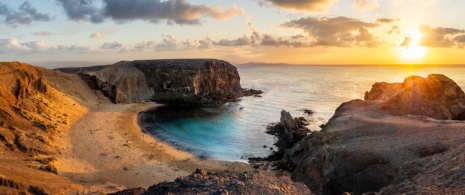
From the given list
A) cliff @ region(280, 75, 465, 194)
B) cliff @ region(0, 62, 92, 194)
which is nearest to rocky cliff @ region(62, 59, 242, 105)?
cliff @ region(0, 62, 92, 194)

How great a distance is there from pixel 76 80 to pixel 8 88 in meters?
28.9

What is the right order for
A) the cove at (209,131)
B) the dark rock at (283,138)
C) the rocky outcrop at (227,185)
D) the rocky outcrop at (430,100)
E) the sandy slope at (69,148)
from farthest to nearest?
the cove at (209,131)
the dark rock at (283,138)
the rocky outcrop at (430,100)
the sandy slope at (69,148)
the rocky outcrop at (227,185)

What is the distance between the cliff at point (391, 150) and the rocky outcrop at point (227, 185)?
435 cm

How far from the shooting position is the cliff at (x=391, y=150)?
1438 centimetres

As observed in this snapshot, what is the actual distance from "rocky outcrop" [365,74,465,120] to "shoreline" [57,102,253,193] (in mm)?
17548

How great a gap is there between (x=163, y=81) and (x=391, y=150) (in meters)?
69.4

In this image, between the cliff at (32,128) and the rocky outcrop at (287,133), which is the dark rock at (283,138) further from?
the cliff at (32,128)

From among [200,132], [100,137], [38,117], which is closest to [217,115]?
[200,132]

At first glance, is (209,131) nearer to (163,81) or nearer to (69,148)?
(69,148)

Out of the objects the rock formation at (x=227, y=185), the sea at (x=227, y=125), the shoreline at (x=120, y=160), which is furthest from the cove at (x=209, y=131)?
the rock formation at (x=227, y=185)

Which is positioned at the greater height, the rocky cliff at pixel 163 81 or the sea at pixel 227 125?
the rocky cliff at pixel 163 81

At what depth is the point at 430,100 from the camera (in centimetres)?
3606

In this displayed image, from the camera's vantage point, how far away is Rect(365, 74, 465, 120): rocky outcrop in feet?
114

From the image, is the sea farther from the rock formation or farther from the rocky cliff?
the rock formation
